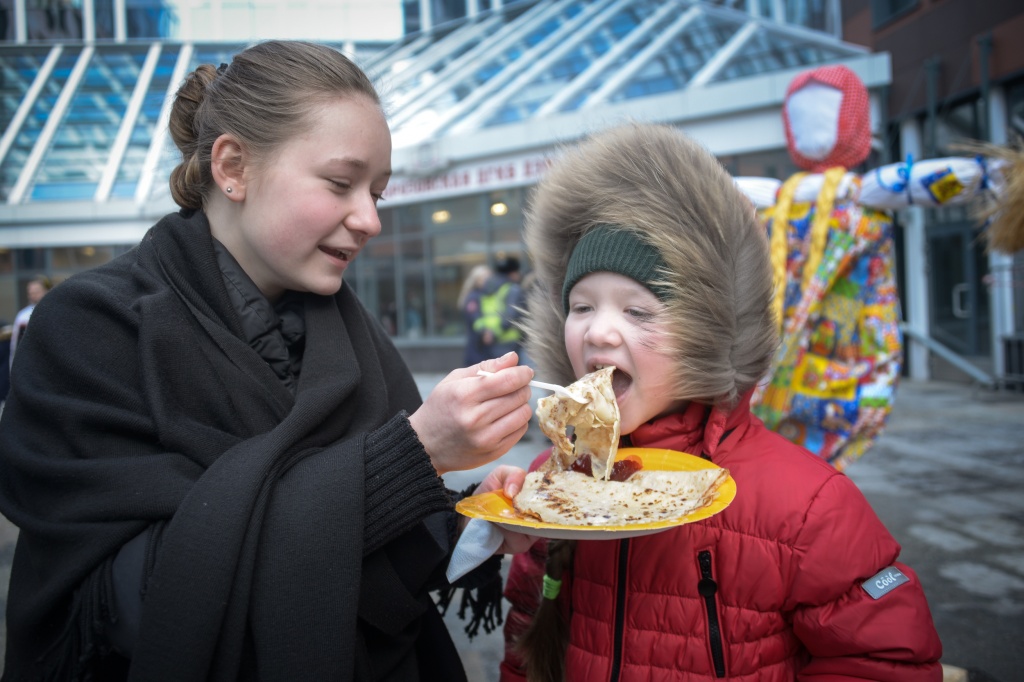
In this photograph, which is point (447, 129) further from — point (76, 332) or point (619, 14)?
point (76, 332)

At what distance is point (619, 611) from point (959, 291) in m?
10.9

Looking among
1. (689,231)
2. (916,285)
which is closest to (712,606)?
(689,231)

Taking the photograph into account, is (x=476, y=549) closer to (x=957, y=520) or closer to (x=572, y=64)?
(x=957, y=520)

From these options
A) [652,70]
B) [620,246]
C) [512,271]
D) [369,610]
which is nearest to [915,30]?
[652,70]

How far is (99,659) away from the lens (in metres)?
1.11

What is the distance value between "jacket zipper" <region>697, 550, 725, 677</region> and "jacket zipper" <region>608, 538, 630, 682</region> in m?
0.16

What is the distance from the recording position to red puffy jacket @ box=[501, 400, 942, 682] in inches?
48.6

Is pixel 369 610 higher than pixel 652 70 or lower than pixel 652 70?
lower

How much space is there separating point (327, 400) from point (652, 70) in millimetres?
12071

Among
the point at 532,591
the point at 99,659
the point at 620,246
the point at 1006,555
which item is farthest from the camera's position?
the point at 1006,555

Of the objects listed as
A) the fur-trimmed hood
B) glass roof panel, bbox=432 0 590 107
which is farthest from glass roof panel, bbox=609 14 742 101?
the fur-trimmed hood

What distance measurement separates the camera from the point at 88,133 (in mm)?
14328

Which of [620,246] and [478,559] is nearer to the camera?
[478,559]

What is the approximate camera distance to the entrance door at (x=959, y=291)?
31.8 feet
